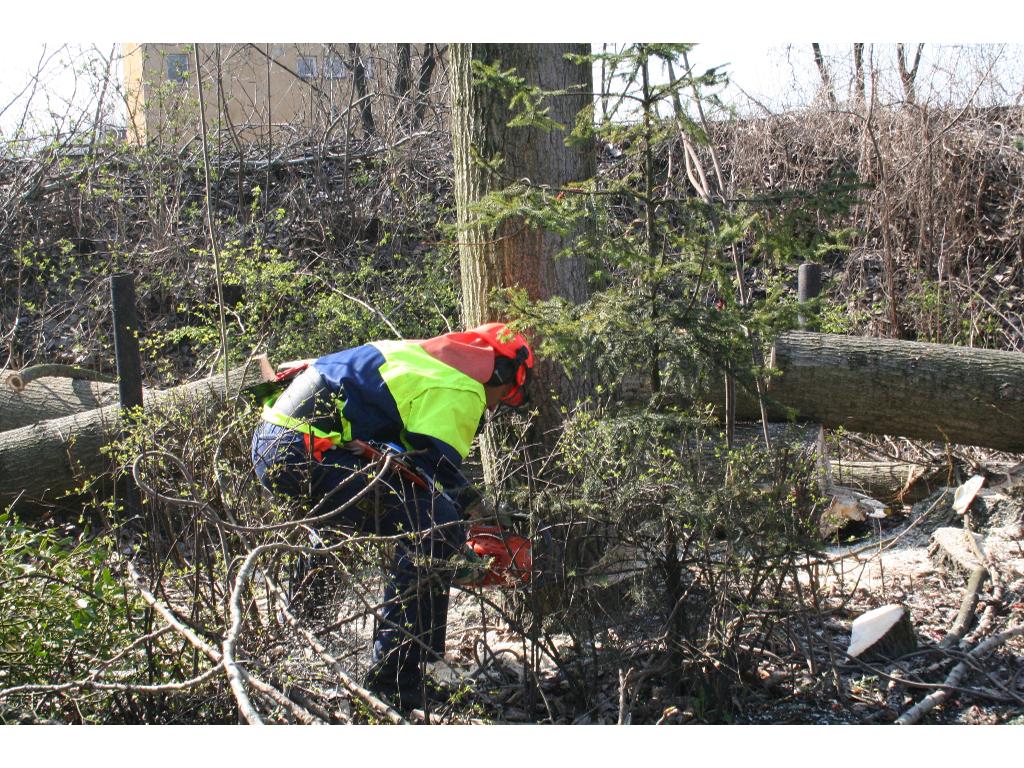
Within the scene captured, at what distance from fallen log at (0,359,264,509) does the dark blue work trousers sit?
1569 mm

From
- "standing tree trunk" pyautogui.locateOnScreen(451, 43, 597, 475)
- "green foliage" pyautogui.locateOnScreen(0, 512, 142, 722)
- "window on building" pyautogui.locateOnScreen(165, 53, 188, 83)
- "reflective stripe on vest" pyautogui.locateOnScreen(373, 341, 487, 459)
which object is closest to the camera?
"green foliage" pyautogui.locateOnScreen(0, 512, 142, 722)

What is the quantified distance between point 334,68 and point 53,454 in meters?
6.35

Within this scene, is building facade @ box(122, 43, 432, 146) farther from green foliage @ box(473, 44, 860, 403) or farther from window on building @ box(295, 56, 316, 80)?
green foliage @ box(473, 44, 860, 403)

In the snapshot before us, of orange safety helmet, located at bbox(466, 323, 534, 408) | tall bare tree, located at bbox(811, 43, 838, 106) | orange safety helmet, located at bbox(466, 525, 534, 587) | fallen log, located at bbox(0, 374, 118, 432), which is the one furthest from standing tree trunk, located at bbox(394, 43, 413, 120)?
orange safety helmet, located at bbox(466, 525, 534, 587)

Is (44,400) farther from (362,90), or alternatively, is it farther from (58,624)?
(362,90)

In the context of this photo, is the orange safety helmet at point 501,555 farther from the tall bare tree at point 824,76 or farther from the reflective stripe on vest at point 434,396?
the tall bare tree at point 824,76

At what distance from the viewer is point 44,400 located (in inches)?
245

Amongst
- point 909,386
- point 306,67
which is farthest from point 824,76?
point 306,67

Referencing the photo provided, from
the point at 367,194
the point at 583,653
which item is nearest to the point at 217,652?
the point at 583,653

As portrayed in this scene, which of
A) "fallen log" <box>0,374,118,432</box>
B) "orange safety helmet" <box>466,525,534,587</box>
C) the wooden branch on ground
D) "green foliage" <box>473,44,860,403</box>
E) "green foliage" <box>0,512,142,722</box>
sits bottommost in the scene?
the wooden branch on ground

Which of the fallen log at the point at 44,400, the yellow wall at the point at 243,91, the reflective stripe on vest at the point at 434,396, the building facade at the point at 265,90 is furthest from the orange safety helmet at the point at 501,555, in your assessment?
the yellow wall at the point at 243,91

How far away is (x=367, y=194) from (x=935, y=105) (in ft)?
19.4

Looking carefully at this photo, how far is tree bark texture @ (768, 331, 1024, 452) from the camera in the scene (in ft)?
19.2

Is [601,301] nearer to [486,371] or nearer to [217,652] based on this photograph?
[486,371]
